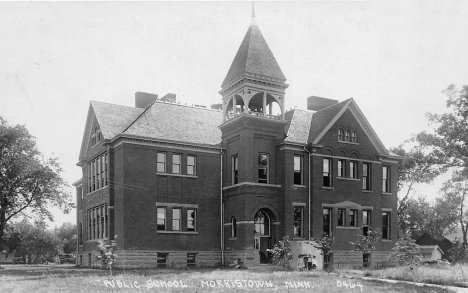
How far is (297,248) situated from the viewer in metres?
34.4

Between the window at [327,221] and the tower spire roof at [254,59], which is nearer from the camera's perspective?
the tower spire roof at [254,59]

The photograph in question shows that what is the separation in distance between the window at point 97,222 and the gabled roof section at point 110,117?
5.47m

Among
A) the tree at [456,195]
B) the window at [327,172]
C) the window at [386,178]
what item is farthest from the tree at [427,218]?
the window at [327,172]

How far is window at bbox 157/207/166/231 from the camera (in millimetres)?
35344

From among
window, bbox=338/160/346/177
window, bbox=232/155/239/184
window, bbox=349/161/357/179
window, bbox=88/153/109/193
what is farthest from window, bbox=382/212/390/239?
window, bbox=88/153/109/193

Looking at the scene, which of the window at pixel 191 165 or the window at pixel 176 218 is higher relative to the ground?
the window at pixel 191 165

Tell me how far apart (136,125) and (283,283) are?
17.0 m

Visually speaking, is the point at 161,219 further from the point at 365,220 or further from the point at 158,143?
the point at 365,220

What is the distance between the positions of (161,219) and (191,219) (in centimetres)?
228

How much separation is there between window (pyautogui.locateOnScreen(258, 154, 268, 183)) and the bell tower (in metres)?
2.92

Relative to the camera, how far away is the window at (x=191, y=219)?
3653 cm

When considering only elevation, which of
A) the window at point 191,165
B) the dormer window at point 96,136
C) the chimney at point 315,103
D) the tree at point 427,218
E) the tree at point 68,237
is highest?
the chimney at point 315,103

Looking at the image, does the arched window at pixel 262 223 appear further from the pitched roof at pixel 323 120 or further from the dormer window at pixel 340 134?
the dormer window at pixel 340 134

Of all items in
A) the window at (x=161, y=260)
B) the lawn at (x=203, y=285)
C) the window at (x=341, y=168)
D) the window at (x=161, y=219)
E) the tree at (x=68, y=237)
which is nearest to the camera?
the lawn at (x=203, y=285)
